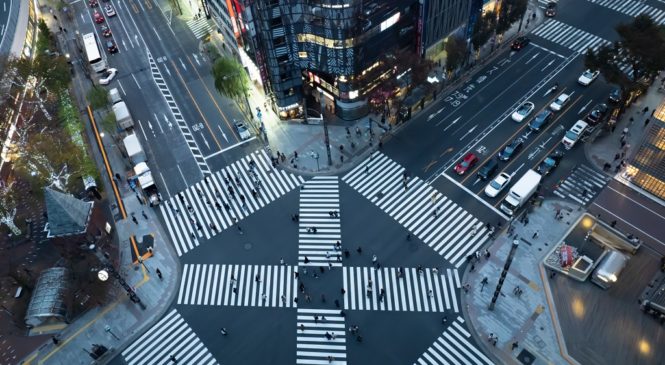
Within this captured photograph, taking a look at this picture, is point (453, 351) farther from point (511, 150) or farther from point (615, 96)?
point (615, 96)

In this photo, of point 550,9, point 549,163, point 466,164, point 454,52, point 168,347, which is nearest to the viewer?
point 168,347

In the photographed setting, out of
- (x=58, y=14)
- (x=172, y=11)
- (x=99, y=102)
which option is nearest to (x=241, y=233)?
(x=99, y=102)

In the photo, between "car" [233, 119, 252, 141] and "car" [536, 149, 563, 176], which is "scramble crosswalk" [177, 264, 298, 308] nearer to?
"car" [233, 119, 252, 141]

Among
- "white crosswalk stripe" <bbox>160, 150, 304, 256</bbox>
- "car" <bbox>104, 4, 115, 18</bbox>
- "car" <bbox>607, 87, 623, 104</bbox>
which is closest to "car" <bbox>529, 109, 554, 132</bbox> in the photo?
"car" <bbox>607, 87, 623, 104</bbox>

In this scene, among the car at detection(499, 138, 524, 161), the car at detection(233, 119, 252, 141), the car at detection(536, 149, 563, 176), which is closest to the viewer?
the car at detection(536, 149, 563, 176)

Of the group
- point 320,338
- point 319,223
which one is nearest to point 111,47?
point 319,223

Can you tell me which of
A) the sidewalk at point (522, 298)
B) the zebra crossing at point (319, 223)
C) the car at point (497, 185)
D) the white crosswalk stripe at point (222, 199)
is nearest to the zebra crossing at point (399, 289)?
the sidewalk at point (522, 298)
